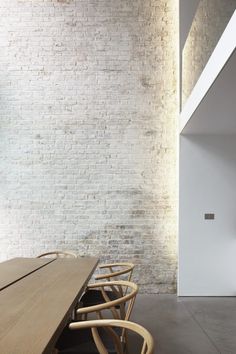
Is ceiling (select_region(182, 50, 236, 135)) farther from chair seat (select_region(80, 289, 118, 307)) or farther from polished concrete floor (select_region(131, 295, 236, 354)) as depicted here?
polished concrete floor (select_region(131, 295, 236, 354))

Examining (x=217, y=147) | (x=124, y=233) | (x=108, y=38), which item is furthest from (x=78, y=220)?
(x=108, y=38)

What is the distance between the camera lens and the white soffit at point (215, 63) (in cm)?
248

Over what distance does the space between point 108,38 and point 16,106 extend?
1769mm

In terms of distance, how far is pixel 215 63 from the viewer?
9.62 ft

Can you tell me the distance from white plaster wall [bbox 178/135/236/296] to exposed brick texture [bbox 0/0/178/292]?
0.29m

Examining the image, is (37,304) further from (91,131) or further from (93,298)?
(91,131)

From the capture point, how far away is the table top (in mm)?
2372

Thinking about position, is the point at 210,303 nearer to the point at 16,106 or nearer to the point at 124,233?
the point at 124,233

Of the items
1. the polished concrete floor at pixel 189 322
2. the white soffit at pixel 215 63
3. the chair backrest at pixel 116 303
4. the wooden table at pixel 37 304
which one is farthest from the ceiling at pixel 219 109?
the polished concrete floor at pixel 189 322

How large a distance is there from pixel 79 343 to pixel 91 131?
378 cm

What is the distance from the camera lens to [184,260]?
504cm

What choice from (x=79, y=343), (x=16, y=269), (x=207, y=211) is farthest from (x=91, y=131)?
(x=79, y=343)

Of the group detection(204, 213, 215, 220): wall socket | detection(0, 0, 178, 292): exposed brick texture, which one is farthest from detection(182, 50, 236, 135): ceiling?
detection(204, 213, 215, 220): wall socket

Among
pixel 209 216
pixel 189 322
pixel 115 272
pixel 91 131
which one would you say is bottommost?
pixel 189 322
